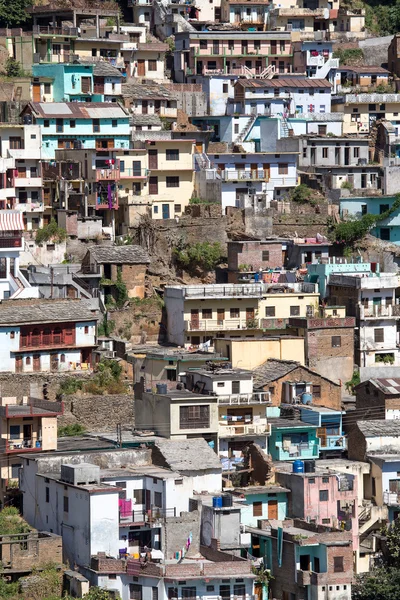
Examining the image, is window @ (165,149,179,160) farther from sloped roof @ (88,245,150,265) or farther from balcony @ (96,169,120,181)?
sloped roof @ (88,245,150,265)

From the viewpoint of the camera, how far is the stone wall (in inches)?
2547

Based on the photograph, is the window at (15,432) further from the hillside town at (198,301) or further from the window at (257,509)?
the window at (257,509)

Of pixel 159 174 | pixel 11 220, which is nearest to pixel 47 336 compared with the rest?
pixel 11 220

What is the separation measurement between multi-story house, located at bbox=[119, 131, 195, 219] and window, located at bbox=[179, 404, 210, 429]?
16.4 meters

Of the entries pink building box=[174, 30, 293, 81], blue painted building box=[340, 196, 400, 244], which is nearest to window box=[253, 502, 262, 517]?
blue painted building box=[340, 196, 400, 244]

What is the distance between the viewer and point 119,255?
2852 inches

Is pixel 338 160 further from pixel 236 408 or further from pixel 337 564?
pixel 337 564

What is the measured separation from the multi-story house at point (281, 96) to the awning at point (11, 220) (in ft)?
52.9

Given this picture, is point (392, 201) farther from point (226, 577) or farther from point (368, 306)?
point (226, 577)

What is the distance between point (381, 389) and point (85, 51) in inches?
1021

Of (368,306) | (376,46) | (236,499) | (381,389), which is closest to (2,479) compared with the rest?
(236,499)

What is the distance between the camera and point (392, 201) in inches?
3187

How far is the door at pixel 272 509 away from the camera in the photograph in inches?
2350

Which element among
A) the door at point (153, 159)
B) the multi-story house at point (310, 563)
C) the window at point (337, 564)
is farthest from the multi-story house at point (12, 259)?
the window at point (337, 564)
